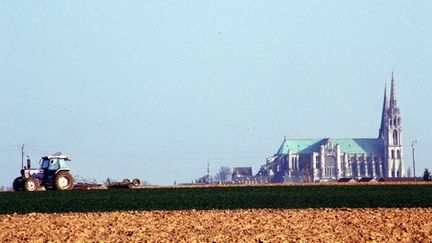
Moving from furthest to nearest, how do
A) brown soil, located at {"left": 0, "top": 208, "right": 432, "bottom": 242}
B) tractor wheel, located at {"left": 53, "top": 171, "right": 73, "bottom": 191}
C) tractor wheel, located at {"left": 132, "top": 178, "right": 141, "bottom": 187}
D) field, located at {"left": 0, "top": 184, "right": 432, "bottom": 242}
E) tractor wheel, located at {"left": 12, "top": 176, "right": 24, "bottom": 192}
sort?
tractor wheel, located at {"left": 132, "top": 178, "right": 141, "bottom": 187}
tractor wheel, located at {"left": 12, "top": 176, "right": 24, "bottom": 192}
tractor wheel, located at {"left": 53, "top": 171, "right": 73, "bottom": 191}
field, located at {"left": 0, "top": 184, "right": 432, "bottom": 242}
brown soil, located at {"left": 0, "top": 208, "right": 432, "bottom": 242}

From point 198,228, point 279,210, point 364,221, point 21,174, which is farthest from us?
point 21,174

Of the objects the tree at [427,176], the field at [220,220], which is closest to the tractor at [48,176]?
the field at [220,220]

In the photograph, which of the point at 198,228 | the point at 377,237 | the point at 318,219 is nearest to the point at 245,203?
the point at 318,219

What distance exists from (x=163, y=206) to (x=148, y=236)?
1270 cm

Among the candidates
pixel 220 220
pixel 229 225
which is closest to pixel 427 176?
pixel 220 220

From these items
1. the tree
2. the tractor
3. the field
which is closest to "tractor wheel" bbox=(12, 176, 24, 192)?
the tractor

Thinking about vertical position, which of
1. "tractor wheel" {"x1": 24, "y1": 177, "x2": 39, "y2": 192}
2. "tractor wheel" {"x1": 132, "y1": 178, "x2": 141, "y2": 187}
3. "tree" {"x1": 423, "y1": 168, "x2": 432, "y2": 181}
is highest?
"tree" {"x1": 423, "y1": 168, "x2": 432, "y2": 181}

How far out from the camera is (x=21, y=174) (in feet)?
185

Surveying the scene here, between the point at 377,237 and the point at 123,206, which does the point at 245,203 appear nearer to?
the point at 123,206

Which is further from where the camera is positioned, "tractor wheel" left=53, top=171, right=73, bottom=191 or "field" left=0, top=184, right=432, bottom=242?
"tractor wheel" left=53, top=171, right=73, bottom=191

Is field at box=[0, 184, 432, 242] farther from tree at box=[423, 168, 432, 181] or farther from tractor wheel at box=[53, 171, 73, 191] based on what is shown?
tree at box=[423, 168, 432, 181]

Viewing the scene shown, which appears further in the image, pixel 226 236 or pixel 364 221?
pixel 364 221

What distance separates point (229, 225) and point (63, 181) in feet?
102

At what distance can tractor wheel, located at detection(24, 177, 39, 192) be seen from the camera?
Result: 180 feet
